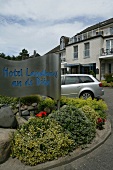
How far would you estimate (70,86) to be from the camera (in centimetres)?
809

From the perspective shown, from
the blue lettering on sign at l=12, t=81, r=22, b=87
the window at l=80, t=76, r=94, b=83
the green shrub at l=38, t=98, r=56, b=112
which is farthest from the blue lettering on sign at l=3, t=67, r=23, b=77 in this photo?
the window at l=80, t=76, r=94, b=83

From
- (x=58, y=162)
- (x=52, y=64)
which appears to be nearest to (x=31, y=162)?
(x=58, y=162)

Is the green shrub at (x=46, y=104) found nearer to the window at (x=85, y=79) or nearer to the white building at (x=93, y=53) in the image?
the window at (x=85, y=79)

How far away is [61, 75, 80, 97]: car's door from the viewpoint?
8.02 meters

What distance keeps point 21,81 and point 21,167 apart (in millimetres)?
2348

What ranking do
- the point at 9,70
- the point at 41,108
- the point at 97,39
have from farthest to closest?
the point at 97,39 → the point at 41,108 → the point at 9,70

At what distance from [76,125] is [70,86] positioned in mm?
4558

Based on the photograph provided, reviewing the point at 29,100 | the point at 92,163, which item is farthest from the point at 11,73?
the point at 92,163

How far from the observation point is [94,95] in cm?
835

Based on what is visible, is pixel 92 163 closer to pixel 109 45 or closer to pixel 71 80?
pixel 71 80

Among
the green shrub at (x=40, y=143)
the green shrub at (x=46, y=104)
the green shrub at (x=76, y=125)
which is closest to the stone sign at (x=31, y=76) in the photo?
the green shrub at (x=46, y=104)

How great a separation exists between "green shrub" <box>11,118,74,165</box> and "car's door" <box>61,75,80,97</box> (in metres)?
4.61

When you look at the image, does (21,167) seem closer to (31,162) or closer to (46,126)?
(31,162)

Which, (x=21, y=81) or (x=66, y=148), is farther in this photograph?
(x=21, y=81)
